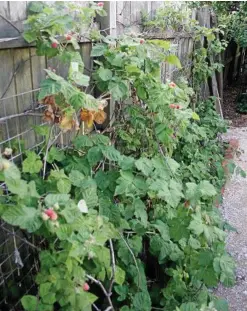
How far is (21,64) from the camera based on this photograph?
1675mm

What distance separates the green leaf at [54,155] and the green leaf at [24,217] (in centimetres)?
59

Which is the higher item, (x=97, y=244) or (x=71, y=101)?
(x=71, y=101)

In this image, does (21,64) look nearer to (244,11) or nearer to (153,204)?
(153,204)

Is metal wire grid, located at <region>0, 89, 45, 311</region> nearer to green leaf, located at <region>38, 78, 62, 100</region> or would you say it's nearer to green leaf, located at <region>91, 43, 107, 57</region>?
green leaf, located at <region>38, 78, 62, 100</region>

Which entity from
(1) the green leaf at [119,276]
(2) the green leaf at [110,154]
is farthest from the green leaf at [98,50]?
(1) the green leaf at [119,276]

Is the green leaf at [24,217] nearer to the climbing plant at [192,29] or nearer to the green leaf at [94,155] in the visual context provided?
the green leaf at [94,155]

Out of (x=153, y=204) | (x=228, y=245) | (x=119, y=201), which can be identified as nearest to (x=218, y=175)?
(x=228, y=245)

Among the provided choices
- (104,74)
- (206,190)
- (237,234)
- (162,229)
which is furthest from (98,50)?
(237,234)

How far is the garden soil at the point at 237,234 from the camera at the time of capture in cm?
264

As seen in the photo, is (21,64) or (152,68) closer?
(21,64)

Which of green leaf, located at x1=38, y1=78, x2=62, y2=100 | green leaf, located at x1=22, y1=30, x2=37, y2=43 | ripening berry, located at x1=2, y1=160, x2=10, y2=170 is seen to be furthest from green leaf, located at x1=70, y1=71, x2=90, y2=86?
ripening berry, located at x1=2, y1=160, x2=10, y2=170

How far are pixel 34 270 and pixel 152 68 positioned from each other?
4.38 ft

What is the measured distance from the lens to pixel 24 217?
4.14ft

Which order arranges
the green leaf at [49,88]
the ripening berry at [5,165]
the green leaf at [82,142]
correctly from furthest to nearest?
the green leaf at [82,142], the green leaf at [49,88], the ripening berry at [5,165]
